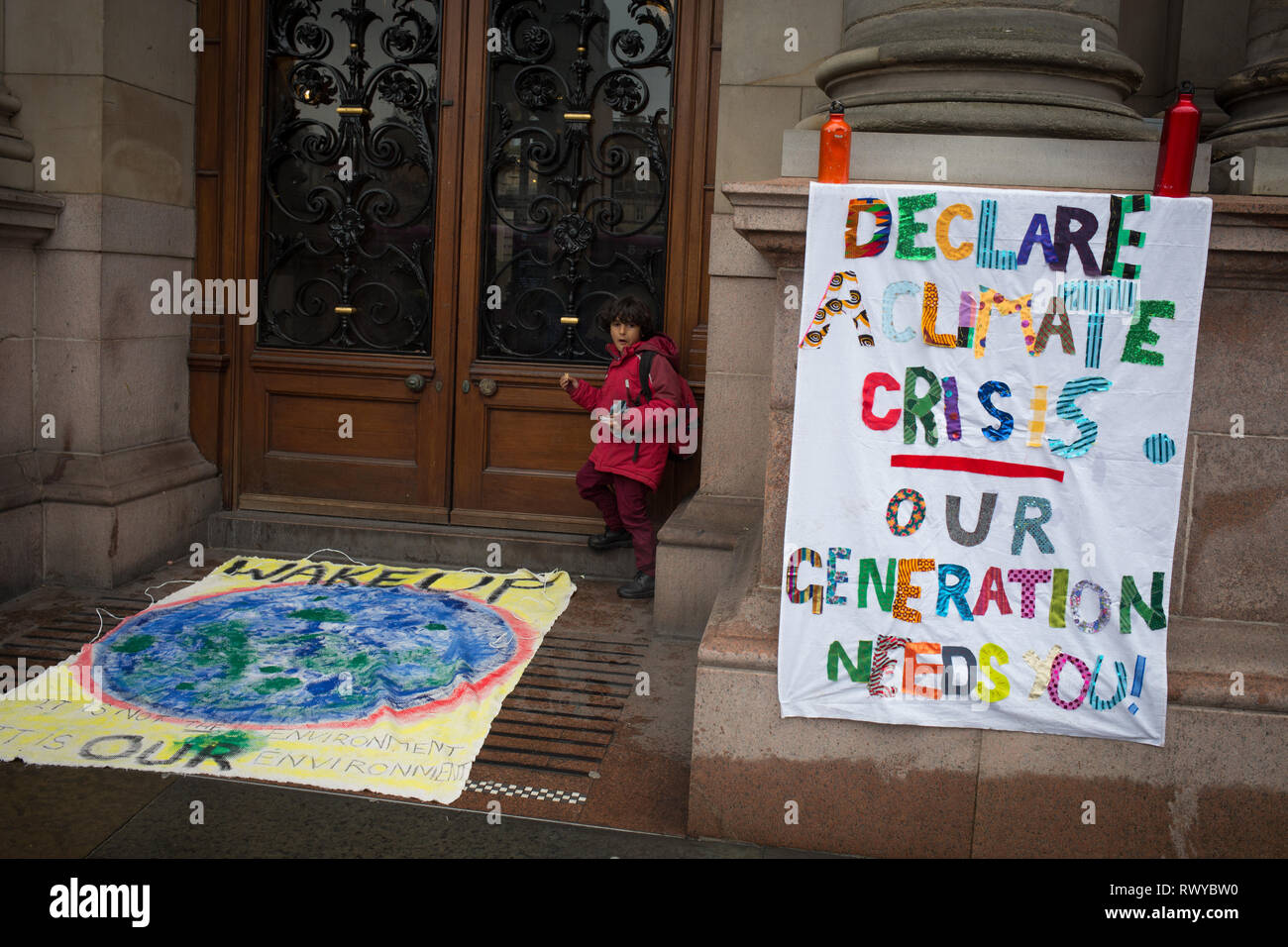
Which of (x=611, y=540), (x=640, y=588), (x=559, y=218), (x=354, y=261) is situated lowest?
(x=640, y=588)

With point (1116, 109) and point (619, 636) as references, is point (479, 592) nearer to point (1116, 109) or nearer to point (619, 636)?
point (619, 636)

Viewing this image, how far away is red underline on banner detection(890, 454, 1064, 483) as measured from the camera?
145 inches

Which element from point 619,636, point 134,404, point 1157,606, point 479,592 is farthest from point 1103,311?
point 134,404

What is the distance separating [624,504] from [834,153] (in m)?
3.07

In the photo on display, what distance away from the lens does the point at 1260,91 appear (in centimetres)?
456

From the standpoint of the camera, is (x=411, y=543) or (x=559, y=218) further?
(x=411, y=543)

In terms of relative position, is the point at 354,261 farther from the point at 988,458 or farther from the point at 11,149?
the point at 988,458

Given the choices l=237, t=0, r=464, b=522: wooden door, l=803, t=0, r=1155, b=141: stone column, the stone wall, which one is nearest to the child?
l=237, t=0, r=464, b=522: wooden door

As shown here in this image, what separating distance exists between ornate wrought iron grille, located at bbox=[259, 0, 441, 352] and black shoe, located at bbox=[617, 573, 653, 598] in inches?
80.1

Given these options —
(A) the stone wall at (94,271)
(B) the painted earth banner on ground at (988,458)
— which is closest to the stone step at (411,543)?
(A) the stone wall at (94,271)

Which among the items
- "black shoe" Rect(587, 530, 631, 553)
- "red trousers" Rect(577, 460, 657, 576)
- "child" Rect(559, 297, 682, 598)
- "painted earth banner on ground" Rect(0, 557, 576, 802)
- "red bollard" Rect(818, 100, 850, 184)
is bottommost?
"painted earth banner on ground" Rect(0, 557, 576, 802)

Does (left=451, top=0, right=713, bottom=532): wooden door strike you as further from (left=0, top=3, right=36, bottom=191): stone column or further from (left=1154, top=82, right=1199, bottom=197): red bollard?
(left=1154, top=82, right=1199, bottom=197): red bollard

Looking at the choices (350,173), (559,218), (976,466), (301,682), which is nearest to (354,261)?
(350,173)

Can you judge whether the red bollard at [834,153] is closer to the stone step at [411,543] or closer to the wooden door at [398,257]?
the wooden door at [398,257]
